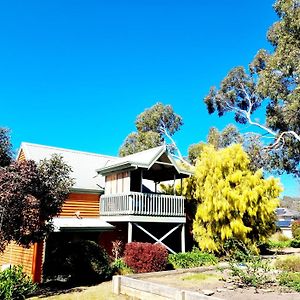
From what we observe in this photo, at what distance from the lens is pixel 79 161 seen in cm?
2459

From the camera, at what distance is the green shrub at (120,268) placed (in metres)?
16.7

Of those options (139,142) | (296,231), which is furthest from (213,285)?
(139,142)

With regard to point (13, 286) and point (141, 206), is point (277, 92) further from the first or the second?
point (13, 286)

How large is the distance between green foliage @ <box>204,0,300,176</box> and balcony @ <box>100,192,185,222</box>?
36.3 ft

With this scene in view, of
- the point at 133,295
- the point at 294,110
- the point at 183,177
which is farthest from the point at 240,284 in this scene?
the point at 294,110

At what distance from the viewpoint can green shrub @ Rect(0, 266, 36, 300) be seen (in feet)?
38.7

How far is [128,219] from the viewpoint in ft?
62.4

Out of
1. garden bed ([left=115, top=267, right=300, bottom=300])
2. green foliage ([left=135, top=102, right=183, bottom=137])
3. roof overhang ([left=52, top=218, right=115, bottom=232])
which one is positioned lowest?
garden bed ([left=115, top=267, right=300, bottom=300])

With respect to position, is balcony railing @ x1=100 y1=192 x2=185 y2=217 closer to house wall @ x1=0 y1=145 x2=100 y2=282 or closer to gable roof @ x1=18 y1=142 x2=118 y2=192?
house wall @ x1=0 y1=145 x2=100 y2=282

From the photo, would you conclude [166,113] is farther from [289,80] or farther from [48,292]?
[48,292]

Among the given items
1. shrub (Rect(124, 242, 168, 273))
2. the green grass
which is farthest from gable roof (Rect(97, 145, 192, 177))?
the green grass

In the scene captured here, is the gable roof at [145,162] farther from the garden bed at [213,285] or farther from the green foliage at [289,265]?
the green foliage at [289,265]

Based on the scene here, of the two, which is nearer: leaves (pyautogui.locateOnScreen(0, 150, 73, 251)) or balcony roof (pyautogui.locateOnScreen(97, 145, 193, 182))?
leaves (pyautogui.locateOnScreen(0, 150, 73, 251))

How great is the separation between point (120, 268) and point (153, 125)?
29.0 metres
